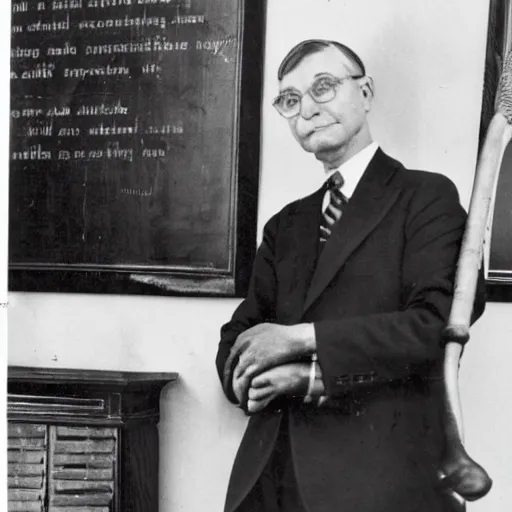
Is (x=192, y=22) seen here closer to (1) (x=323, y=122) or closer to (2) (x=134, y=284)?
(1) (x=323, y=122)

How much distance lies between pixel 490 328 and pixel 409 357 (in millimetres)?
174

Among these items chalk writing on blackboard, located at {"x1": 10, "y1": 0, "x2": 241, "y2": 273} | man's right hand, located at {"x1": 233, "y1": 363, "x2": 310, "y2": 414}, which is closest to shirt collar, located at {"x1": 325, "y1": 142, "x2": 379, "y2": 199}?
chalk writing on blackboard, located at {"x1": 10, "y1": 0, "x2": 241, "y2": 273}

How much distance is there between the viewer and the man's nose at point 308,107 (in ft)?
4.68

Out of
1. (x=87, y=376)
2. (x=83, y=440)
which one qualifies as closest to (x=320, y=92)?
(x=87, y=376)

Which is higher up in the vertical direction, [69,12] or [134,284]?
[69,12]

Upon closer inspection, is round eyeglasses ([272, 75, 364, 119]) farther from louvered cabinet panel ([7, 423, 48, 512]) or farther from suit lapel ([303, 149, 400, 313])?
louvered cabinet panel ([7, 423, 48, 512])

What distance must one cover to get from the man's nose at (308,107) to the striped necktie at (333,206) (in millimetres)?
118

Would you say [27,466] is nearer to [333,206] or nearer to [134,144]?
[134,144]

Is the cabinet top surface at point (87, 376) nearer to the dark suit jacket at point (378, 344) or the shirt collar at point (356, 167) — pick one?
the dark suit jacket at point (378, 344)

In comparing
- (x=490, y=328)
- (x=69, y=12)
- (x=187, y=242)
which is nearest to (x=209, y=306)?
(x=187, y=242)

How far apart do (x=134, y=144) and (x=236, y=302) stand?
382mm

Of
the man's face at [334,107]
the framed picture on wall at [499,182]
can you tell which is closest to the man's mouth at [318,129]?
the man's face at [334,107]

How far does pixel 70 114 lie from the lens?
1613mm

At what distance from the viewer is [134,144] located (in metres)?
1.57
